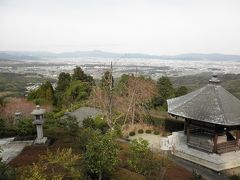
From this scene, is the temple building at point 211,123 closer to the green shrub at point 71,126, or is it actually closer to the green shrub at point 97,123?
the green shrub at point 97,123

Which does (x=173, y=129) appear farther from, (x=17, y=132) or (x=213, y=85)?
(x=17, y=132)

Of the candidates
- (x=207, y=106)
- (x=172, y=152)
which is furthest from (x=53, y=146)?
(x=207, y=106)

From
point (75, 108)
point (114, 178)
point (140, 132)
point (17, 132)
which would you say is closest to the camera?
point (114, 178)

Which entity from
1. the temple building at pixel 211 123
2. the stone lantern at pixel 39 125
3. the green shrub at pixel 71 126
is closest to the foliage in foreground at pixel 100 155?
the temple building at pixel 211 123

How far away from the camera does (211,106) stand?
58.0 feet

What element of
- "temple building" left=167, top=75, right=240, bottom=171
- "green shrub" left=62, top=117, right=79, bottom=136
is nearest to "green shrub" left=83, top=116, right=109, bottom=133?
Answer: "green shrub" left=62, top=117, right=79, bottom=136

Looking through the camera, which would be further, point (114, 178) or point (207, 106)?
point (207, 106)

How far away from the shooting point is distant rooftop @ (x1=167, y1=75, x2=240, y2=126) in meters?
16.7

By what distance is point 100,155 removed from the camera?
11.3 meters

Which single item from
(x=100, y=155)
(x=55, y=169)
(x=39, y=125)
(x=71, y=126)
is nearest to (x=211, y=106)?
(x=100, y=155)

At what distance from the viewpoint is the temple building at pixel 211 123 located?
16.6 metres

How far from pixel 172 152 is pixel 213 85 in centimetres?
549

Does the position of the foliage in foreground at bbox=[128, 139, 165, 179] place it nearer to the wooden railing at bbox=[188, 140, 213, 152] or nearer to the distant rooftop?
the distant rooftop

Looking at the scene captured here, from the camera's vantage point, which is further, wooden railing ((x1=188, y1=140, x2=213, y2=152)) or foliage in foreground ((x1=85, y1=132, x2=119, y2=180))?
wooden railing ((x1=188, y1=140, x2=213, y2=152))
